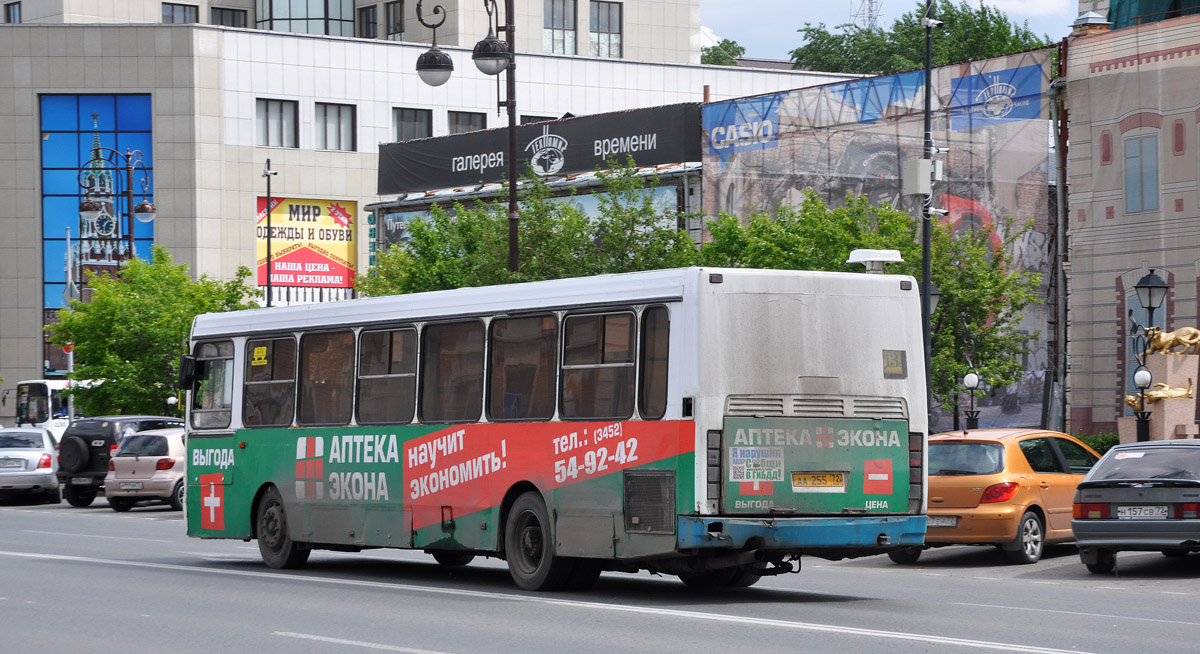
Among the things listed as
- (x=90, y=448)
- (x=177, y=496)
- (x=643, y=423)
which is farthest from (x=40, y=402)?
(x=643, y=423)

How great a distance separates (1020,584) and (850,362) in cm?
451

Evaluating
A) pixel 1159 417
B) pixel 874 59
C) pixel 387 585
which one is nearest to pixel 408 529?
pixel 387 585

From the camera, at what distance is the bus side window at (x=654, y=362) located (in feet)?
47.5

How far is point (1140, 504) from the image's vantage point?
1802 centimetres

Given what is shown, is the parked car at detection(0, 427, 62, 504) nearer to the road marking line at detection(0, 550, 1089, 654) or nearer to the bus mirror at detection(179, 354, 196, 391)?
the road marking line at detection(0, 550, 1089, 654)

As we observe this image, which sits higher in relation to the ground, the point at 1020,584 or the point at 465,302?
the point at 465,302

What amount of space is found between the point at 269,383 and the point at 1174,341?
15.8m

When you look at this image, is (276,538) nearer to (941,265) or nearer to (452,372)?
(452,372)

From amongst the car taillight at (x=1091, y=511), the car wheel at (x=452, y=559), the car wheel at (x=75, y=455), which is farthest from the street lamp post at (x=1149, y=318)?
the car wheel at (x=75, y=455)

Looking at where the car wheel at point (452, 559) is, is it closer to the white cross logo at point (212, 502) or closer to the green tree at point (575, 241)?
the white cross logo at point (212, 502)

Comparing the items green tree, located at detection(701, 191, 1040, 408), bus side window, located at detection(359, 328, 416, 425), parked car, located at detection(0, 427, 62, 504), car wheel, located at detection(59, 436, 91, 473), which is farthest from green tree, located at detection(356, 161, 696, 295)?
bus side window, located at detection(359, 328, 416, 425)

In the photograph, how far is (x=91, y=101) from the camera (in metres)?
73.9

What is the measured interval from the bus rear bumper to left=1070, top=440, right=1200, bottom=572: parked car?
4.01 metres

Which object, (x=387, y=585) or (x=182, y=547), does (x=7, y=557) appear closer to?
(x=182, y=547)
